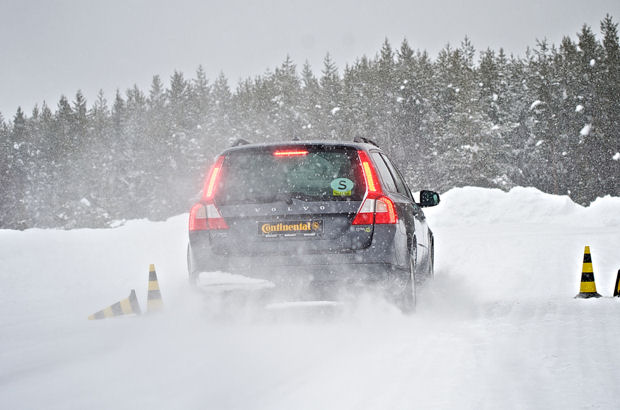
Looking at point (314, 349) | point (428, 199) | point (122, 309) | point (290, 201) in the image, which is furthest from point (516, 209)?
point (314, 349)

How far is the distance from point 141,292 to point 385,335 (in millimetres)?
5732

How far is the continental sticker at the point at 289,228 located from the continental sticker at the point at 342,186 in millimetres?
308

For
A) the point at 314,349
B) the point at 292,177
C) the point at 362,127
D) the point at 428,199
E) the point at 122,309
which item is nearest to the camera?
the point at 314,349

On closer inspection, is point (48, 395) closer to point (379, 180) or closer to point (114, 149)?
point (379, 180)

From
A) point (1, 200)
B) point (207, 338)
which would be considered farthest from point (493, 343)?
point (1, 200)

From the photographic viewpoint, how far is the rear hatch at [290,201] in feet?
20.4

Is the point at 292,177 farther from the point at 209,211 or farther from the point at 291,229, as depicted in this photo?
the point at 209,211

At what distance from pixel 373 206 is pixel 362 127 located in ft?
229

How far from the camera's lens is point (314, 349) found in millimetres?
5445

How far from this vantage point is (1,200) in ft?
269

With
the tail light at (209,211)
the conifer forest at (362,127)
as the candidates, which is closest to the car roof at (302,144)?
the tail light at (209,211)

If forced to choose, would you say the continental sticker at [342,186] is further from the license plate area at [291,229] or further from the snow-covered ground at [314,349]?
the snow-covered ground at [314,349]

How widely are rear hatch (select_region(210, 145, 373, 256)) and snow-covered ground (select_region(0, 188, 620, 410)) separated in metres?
0.49

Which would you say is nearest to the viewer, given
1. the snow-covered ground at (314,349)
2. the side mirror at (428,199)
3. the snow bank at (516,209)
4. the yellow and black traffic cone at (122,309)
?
the snow-covered ground at (314,349)
